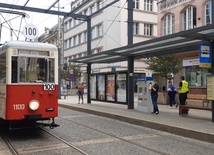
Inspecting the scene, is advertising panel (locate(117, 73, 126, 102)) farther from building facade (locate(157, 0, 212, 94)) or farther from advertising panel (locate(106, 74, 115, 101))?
building facade (locate(157, 0, 212, 94))

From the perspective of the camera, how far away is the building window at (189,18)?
27438 millimetres

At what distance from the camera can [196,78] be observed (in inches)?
1062

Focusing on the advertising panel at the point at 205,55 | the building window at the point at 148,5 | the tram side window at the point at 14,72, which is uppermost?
the building window at the point at 148,5

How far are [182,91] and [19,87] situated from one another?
8.73 meters

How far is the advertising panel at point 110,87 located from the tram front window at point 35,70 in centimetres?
1045

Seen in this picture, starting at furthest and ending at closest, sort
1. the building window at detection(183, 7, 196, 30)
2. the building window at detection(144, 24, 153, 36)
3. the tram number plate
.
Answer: the building window at detection(144, 24, 153, 36) < the building window at detection(183, 7, 196, 30) < the tram number plate

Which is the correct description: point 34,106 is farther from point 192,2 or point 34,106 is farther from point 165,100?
point 192,2

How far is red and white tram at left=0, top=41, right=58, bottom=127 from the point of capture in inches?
361

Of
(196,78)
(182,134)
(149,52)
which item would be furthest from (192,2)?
(182,134)

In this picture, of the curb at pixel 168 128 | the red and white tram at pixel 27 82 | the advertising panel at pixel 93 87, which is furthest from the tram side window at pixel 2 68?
the advertising panel at pixel 93 87

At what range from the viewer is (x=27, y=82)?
9367 millimetres

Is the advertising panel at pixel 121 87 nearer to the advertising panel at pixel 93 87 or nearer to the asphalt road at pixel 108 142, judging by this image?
the advertising panel at pixel 93 87

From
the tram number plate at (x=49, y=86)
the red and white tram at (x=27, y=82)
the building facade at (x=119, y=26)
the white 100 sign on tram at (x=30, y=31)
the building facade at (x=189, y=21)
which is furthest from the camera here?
the building facade at (x=119, y=26)

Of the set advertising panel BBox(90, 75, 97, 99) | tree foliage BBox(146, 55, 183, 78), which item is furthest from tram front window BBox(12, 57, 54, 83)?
tree foliage BBox(146, 55, 183, 78)
